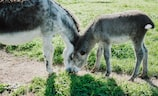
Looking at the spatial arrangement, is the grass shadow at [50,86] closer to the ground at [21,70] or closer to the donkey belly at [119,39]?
the ground at [21,70]

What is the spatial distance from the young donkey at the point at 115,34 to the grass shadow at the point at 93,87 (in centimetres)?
50

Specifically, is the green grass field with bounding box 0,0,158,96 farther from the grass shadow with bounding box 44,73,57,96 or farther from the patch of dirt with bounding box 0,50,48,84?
the patch of dirt with bounding box 0,50,48,84

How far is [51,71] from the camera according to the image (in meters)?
8.32

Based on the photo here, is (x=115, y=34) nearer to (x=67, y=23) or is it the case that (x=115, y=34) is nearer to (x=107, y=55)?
(x=107, y=55)

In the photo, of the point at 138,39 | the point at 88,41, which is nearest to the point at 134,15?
the point at 138,39

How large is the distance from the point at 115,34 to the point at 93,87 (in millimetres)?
1243

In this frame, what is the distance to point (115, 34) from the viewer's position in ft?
26.0

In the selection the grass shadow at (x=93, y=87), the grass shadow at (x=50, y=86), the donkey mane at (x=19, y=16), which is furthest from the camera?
the donkey mane at (x=19, y=16)

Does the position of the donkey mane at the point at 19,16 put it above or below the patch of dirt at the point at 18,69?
above

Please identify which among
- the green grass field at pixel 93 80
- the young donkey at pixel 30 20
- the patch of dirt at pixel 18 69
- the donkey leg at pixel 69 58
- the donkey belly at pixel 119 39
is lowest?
the patch of dirt at pixel 18 69

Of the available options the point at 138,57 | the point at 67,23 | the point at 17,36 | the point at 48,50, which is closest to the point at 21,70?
the point at 48,50

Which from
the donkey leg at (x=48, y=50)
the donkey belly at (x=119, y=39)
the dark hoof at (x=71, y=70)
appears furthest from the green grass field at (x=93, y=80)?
the donkey belly at (x=119, y=39)

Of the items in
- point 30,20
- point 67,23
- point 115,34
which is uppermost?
point 30,20

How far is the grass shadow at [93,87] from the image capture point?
23.9 ft
